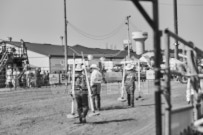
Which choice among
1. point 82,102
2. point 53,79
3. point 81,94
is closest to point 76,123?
point 82,102

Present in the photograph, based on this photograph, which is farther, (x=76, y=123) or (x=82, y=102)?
(x=76, y=123)

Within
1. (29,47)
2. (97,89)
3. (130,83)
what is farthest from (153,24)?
(29,47)

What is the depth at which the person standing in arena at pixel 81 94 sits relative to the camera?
10.4m

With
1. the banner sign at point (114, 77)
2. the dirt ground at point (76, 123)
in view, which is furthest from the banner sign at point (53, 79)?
the dirt ground at point (76, 123)

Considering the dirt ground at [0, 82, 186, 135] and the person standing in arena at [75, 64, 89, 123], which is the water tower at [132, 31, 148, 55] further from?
the dirt ground at [0, 82, 186, 135]

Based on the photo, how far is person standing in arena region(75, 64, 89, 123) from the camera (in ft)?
34.1

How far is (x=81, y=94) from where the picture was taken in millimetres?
10383

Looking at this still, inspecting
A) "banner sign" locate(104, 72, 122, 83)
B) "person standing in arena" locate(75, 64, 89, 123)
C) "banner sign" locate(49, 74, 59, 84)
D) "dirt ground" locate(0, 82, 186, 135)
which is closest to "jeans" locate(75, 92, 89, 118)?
"person standing in arena" locate(75, 64, 89, 123)

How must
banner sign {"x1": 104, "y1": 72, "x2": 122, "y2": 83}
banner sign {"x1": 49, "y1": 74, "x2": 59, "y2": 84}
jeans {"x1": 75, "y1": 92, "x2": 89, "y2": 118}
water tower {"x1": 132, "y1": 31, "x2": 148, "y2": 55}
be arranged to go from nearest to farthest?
jeans {"x1": 75, "y1": 92, "x2": 89, "y2": 118}
water tower {"x1": 132, "y1": 31, "x2": 148, "y2": 55}
banner sign {"x1": 49, "y1": 74, "x2": 59, "y2": 84}
banner sign {"x1": 104, "y1": 72, "x2": 122, "y2": 83}

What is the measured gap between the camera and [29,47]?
57.9 meters

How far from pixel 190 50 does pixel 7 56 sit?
30025mm

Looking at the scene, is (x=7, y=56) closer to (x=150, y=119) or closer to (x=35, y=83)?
(x=35, y=83)

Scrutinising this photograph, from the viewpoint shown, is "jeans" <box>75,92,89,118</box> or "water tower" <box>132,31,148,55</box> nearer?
"jeans" <box>75,92,89,118</box>

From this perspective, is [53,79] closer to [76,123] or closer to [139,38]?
[139,38]
